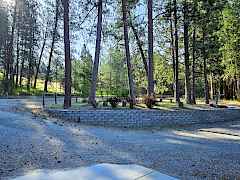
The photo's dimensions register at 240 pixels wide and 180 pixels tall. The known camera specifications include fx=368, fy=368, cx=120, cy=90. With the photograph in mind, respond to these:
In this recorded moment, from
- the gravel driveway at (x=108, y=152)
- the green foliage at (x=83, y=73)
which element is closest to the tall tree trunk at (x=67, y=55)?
the gravel driveway at (x=108, y=152)

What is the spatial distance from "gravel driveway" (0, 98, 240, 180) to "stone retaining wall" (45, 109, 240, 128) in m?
3.22

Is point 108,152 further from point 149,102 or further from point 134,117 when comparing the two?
point 149,102

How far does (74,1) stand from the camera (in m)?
20.8

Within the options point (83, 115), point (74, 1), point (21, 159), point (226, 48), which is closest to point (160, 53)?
point (226, 48)

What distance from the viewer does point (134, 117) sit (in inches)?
678

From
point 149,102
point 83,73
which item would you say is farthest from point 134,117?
point 83,73

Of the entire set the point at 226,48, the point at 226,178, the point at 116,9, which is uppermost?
the point at 116,9

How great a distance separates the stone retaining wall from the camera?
16.3m

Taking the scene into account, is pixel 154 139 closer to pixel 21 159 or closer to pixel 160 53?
pixel 21 159

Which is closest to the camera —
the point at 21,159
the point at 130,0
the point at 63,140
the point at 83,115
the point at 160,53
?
the point at 21,159

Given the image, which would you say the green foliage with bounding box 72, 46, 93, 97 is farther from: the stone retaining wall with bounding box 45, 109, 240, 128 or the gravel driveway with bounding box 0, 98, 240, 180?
the gravel driveway with bounding box 0, 98, 240, 180

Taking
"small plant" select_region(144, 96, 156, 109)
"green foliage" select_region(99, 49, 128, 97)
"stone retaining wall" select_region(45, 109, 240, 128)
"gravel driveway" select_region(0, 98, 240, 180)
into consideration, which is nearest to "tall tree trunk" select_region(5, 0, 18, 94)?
"green foliage" select_region(99, 49, 128, 97)

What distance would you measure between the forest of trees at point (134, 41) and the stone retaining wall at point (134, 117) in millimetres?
1839

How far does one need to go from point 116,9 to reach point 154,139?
13.4 meters
